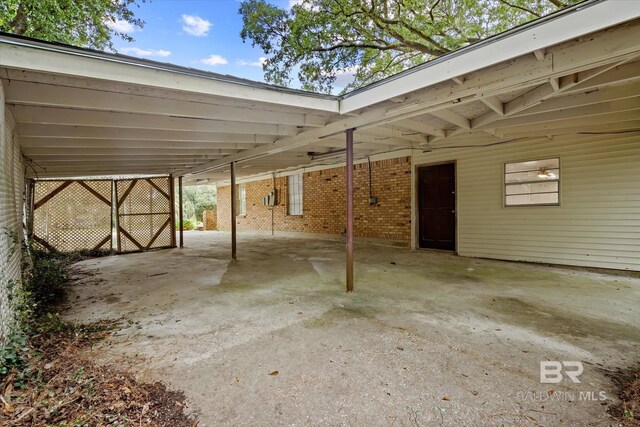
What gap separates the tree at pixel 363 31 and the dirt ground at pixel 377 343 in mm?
7357

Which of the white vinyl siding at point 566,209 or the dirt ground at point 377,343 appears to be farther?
the white vinyl siding at point 566,209

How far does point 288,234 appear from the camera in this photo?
11.5 m

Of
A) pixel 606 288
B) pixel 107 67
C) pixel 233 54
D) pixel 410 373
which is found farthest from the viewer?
pixel 233 54

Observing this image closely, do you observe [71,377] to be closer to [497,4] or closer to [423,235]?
[423,235]

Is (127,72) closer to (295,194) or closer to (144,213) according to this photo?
(144,213)

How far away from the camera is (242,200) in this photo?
46.3 feet

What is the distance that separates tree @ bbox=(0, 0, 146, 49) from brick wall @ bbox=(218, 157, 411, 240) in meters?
7.16

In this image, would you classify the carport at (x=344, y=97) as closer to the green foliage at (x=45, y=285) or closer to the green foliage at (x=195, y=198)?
the green foliage at (x=45, y=285)

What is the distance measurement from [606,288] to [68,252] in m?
11.0

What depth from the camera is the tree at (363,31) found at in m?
8.18

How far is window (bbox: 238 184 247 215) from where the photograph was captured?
13929mm

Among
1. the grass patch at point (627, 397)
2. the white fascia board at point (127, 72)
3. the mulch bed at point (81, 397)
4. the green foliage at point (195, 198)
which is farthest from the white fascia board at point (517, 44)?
the green foliage at point (195, 198)

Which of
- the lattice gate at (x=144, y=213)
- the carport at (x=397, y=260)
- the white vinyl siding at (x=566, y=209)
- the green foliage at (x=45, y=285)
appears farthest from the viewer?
the lattice gate at (x=144, y=213)

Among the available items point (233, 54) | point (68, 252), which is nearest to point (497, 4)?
point (233, 54)
